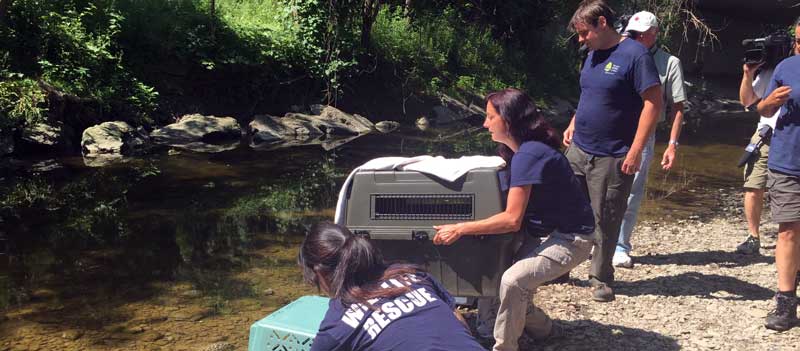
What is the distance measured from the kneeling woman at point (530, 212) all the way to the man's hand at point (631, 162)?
0.77m

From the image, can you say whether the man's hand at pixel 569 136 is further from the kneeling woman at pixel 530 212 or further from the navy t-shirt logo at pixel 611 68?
the kneeling woman at pixel 530 212

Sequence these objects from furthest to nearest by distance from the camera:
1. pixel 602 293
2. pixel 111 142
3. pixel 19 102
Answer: pixel 111 142 → pixel 19 102 → pixel 602 293

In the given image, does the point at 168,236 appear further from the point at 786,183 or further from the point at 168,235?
the point at 786,183

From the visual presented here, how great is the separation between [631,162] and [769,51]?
117 cm

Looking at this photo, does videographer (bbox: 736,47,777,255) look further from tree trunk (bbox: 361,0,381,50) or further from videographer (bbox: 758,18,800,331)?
tree trunk (bbox: 361,0,381,50)

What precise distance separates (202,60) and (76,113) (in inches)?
126

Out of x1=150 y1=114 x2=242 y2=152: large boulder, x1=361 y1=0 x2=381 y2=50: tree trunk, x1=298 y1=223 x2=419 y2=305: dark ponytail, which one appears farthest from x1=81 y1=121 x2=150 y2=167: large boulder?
x1=298 y1=223 x2=419 y2=305: dark ponytail

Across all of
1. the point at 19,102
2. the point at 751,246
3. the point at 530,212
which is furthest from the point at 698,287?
the point at 19,102

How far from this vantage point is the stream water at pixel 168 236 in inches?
179

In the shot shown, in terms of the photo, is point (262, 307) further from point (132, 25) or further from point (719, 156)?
point (132, 25)

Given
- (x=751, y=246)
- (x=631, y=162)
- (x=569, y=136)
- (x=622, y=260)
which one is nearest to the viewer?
(x=631, y=162)

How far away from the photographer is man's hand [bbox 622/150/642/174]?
158 inches

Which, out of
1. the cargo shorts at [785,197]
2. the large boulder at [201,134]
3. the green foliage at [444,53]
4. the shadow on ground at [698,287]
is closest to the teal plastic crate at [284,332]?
the shadow on ground at [698,287]

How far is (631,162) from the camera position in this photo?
4035mm
